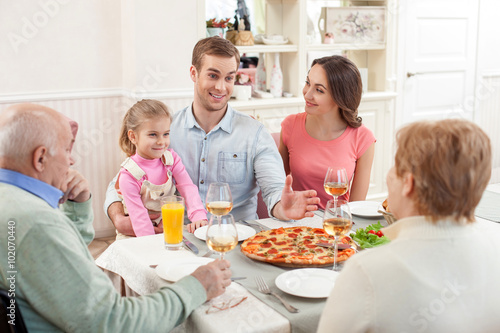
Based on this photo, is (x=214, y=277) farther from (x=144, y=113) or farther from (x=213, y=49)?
(x=213, y=49)

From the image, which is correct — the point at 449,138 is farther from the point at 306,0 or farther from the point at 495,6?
the point at 495,6

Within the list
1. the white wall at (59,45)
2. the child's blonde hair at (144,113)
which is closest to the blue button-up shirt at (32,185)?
the child's blonde hair at (144,113)

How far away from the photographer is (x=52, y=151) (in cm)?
120

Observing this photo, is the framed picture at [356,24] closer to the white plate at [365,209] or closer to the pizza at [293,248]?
the white plate at [365,209]

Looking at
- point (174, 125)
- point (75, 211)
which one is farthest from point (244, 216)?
point (75, 211)

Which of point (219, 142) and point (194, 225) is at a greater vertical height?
point (219, 142)

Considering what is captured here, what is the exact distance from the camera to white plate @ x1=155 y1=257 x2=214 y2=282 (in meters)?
1.49

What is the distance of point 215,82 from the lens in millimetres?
2354

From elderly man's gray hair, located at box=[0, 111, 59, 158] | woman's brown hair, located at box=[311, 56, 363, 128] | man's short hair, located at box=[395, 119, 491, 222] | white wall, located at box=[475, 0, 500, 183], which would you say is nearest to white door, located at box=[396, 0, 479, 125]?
white wall, located at box=[475, 0, 500, 183]

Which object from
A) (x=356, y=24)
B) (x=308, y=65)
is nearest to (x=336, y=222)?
(x=308, y=65)

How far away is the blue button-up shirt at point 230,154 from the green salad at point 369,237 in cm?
Answer: 62

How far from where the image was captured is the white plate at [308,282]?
1.36m

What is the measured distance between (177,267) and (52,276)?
1.51 feet

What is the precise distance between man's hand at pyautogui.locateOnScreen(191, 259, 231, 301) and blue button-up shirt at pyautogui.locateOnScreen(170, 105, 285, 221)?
95 cm
